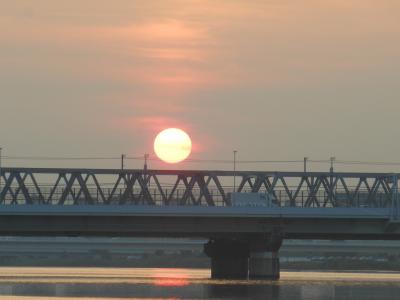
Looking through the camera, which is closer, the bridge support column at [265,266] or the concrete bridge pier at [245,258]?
the concrete bridge pier at [245,258]

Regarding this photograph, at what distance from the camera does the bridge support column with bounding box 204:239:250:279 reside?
144m

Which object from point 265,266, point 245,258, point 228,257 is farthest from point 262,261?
point 228,257

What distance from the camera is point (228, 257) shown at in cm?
14550

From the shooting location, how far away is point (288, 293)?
101688 millimetres

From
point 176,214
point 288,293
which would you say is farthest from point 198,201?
point 288,293

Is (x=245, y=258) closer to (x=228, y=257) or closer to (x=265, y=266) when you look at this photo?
(x=228, y=257)

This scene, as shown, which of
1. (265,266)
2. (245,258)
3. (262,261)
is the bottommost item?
(265,266)

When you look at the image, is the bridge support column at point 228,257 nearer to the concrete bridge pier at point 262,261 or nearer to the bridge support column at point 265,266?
the concrete bridge pier at point 262,261

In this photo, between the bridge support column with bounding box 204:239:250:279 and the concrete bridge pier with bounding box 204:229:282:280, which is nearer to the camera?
the concrete bridge pier with bounding box 204:229:282:280

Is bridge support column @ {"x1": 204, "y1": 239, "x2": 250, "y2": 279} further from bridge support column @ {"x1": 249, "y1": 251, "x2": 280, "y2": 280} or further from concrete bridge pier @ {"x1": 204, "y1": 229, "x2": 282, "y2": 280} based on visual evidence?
bridge support column @ {"x1": 249, "y1": 251, "x2": 280, "y2": 280}

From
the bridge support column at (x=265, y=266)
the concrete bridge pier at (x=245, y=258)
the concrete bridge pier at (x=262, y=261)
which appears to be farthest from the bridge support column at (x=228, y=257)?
the bridge support column at (x=265, y=266)

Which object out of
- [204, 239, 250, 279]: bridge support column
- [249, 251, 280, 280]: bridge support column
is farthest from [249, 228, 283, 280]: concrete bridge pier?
[204, 239, 250, 279]: bridge support column

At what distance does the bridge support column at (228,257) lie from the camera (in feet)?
471

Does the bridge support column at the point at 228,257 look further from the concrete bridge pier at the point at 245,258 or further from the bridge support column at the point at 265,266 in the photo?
the bridge support column at the point at 265,266
